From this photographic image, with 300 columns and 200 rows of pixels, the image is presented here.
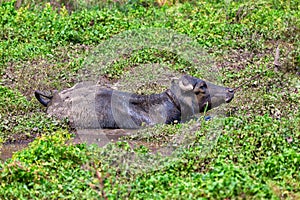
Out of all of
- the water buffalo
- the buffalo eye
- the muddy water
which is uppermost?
the buffalo eye

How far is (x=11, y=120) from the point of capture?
9414 millimetres

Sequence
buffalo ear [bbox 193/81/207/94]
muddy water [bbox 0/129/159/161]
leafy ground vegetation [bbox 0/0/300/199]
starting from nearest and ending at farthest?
leafy ground vegetation [bbox 0/0/300/199] → muddy water [bbox 0/129/159/161] → buffalo ear [bbox 193/81/207/94]

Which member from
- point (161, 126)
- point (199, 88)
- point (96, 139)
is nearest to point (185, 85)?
point (199, 88)

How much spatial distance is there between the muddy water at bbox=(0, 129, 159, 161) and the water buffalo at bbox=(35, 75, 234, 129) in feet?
0.53

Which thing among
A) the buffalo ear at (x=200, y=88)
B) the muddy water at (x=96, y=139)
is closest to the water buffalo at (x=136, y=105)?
the buffalo ear at (x=200, y=88)

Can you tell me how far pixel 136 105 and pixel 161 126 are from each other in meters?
0.69

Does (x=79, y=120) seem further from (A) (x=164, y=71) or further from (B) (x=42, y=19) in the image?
(B) (x=42, y=19)

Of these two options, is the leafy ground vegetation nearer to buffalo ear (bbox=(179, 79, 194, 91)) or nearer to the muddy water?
the muddy water

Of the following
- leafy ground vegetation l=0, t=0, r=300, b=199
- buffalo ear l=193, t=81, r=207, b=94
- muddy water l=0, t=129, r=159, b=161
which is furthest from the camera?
buffalo ear l=193, t=81, r=207, b=94

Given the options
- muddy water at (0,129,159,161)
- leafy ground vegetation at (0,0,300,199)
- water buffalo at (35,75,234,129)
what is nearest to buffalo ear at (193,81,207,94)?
water buffalo at (35,75,234,129)

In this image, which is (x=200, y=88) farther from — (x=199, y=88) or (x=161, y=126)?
(x=161, y=126)

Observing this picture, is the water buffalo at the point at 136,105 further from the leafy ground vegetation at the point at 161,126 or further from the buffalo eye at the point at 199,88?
the leafy ground vegetation at the point at 161,126

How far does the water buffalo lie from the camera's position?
9.38 meters

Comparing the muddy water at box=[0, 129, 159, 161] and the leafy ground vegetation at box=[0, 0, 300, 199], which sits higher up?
the leafy ground vegetation at box=[0, 0, 300, 199]
